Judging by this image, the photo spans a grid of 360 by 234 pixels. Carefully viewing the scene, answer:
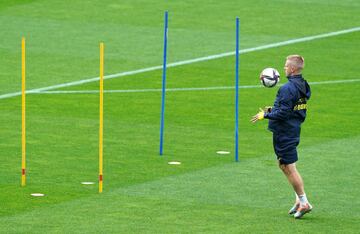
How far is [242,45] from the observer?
37.8m

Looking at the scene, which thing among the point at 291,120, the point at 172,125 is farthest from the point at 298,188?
the point at 172,125

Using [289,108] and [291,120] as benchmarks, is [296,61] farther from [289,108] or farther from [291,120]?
[291,120]

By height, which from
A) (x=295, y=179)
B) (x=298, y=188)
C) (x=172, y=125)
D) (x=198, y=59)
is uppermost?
(x=198, y=59)

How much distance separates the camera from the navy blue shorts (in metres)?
19.3

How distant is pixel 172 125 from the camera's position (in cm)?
2736

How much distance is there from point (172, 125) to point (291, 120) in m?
8.12

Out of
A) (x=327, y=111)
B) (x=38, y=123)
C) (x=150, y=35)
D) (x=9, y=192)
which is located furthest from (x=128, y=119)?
(x=150, y=35)

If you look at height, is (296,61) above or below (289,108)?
above

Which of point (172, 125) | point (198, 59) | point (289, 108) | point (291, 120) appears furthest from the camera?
point (198, 59)

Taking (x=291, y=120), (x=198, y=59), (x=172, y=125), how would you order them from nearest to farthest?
(x=291, y=120)
(x=172, y=125)
(x=198, y=59)

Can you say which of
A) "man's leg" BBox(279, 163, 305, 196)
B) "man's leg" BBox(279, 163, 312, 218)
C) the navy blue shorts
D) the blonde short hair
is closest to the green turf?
"man's leg" BBox(279, 163, 312, 218)

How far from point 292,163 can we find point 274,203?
4.09 ft

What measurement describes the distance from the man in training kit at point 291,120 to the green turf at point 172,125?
443mm

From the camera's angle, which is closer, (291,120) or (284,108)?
(284,108)
